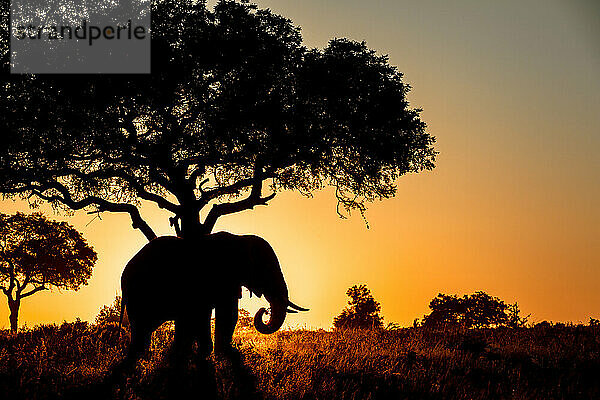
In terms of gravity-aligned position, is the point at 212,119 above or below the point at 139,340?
above

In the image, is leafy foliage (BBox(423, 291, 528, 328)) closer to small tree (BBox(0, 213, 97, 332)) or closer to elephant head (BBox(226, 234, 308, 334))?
small tree (BBox(0, 213, 97, 332))

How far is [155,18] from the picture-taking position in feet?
68.5

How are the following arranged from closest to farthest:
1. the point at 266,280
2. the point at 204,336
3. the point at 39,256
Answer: the point at 204,336
the point at 266,280
the point at 39,256

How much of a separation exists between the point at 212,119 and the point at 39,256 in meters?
31.1

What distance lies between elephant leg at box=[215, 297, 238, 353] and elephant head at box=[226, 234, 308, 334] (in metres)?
0.56

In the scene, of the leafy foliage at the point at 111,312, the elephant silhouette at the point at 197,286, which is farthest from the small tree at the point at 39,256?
the elephant silhouette at the point at 197,286

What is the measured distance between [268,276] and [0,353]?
712cm

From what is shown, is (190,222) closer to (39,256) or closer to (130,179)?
(130,179)

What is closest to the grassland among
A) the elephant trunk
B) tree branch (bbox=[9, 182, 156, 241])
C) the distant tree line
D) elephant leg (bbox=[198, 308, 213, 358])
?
elephant leg (bbox=[198, 308, 213, 358])

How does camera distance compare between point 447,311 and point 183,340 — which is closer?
point 183,340

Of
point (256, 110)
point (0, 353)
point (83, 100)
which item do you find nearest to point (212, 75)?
point (256, 110)

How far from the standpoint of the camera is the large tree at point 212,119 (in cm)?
2012

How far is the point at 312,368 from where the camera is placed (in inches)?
518

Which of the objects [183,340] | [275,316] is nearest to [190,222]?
[275,316]
